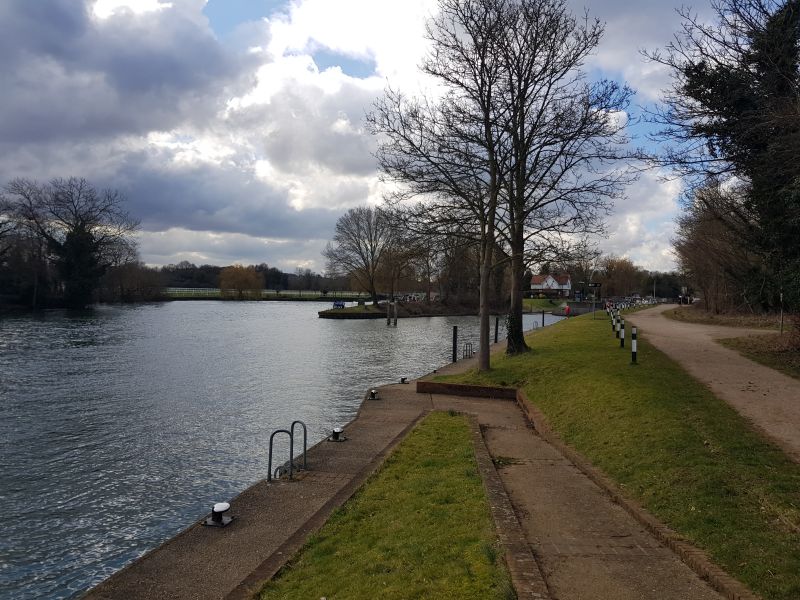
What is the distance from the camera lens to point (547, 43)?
16328mm

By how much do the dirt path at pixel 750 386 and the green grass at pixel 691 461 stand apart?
32 centimetres

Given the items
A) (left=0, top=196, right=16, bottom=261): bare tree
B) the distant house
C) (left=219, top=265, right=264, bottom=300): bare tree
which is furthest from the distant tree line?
the distant house

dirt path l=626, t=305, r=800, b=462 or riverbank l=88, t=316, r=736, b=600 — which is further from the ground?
dirt path l=626, t=305, r=800, b=462

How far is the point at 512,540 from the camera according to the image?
514cm

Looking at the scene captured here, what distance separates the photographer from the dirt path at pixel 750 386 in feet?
28.0

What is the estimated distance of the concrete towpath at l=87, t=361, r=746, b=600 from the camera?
14.9ft

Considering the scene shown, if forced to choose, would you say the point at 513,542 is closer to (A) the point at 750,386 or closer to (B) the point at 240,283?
(A) the point at 750,386

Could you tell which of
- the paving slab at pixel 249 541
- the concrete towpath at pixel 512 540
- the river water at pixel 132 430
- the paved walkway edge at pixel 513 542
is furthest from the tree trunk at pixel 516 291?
the paved walkway edge at pixel 513 542

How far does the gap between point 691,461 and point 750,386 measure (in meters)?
6.13

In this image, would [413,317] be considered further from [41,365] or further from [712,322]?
[41,365]

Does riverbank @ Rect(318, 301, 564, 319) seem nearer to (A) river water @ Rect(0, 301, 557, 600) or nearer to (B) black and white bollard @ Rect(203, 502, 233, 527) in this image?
(A) river water @ Rect(0, 301, 557, 600)

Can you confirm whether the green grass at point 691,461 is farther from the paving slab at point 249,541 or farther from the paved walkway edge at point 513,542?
the paving slab at point 249,541

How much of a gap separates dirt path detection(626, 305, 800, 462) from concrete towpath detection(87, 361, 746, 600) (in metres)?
3.11

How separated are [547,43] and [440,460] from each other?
1301cm
